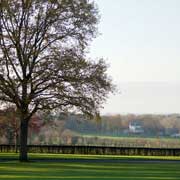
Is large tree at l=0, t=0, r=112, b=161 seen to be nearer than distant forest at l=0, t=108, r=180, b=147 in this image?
Yes

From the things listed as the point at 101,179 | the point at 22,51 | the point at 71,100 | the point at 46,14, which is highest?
the point at 46,14

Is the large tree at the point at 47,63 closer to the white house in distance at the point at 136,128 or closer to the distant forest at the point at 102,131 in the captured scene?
the distant forest at the point at 102,131

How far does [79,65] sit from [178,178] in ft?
55.9

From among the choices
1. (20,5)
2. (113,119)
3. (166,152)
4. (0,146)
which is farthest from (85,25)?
(113,119)

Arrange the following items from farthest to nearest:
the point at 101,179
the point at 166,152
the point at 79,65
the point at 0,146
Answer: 1. the point at 0,146
2. the point at 166,152
3. the point at 79,65
4. the point at 101,179

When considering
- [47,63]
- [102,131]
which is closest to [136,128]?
[102,131]

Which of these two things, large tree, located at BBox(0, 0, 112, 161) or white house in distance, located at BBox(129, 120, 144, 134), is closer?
large tree, located at BBox(0, 0, 112, 161)

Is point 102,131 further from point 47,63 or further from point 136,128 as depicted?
point 47,63

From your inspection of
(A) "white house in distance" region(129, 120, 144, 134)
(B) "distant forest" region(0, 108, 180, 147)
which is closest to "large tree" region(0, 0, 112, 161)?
(B) "distant forest" region(0, 108, 180, 147)

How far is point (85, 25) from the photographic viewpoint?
4806 cm

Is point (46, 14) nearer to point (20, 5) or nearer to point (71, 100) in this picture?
point (20, 5)

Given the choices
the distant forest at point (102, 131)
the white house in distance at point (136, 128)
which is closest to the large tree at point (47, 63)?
the distant forest at point (102, 131)

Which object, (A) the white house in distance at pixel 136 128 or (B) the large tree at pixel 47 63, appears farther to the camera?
(A) the white house in distance at pixel 136 128

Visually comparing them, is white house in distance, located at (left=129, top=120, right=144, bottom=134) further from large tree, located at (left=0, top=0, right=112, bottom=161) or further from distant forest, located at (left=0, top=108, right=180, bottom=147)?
large tree, located at (left=0, top=0, right=112, bottom=161)
